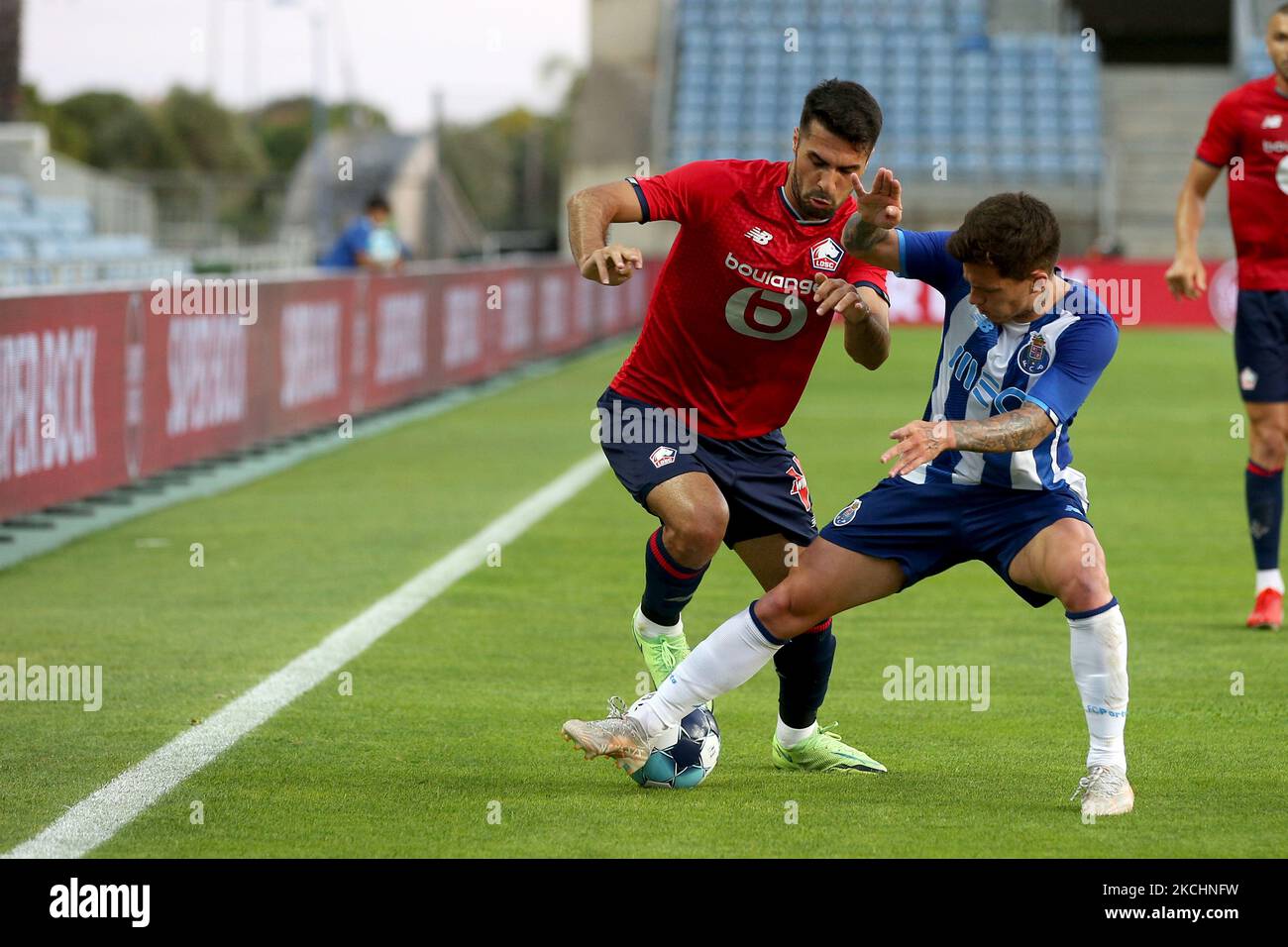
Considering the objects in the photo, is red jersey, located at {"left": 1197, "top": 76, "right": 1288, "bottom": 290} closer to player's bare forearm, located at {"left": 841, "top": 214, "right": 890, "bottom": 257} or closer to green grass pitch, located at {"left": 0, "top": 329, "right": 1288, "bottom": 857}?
green grass pitch, located at {"left": 0, "top": 329, "right": 1288, "bottom": 857}

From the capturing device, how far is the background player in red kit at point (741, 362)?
19.0 ft

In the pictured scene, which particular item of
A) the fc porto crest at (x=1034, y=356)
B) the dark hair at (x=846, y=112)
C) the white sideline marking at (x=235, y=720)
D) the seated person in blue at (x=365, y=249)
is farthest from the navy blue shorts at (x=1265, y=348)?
the seated person in blue at (x=365, y=249)

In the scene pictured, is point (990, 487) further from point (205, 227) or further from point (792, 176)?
point (205, 227)

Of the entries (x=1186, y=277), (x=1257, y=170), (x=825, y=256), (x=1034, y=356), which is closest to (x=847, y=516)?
(x=1034, y=356)

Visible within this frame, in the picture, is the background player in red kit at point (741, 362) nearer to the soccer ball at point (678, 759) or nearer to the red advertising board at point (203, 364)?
the soccer ball at point (678, 759)

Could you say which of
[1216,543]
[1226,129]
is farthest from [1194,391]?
[1226,129]

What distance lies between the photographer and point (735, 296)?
19.9 ft

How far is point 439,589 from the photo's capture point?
907cm

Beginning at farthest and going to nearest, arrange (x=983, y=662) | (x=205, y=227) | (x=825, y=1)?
(x=825, y=1) → (x=205, y=227) → (x=983, y=662)

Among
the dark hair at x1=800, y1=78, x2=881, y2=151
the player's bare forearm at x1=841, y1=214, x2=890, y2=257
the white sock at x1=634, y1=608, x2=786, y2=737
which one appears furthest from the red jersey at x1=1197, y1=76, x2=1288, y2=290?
the white sock at x1=634, y1=608, x2=786, y2=737

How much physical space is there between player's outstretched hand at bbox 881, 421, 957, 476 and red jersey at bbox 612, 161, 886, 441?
1.11 metres

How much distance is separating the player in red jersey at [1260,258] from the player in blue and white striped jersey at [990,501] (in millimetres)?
3079

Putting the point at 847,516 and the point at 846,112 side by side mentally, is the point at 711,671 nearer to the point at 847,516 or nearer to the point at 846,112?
the point at 847,516

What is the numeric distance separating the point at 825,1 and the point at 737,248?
1682 inches
